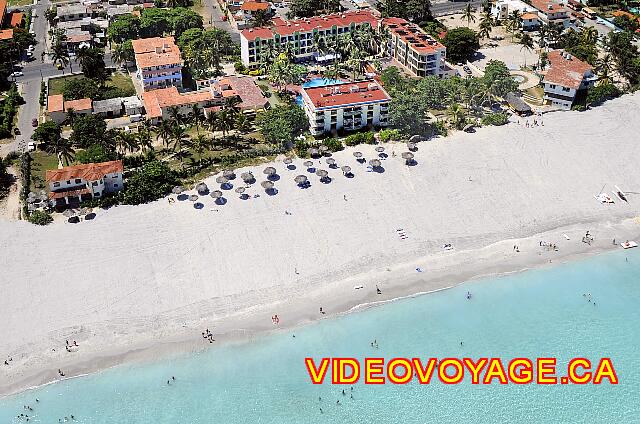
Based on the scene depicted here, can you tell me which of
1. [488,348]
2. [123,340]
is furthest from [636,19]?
[123,340]

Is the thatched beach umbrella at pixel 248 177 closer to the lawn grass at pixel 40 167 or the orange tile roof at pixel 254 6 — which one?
the lawn grass at pixel 40 167

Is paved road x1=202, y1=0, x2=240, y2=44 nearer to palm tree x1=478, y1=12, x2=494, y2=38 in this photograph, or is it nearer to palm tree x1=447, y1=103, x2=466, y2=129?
palm tree x1=478, y1=12, x2=494, y2=38

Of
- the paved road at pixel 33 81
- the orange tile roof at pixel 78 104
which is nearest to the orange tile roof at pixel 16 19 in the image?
the paved road at pixel 33 81

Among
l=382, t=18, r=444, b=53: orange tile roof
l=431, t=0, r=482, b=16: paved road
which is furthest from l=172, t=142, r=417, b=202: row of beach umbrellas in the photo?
l=431, t=0, r=482, b=16: paved road

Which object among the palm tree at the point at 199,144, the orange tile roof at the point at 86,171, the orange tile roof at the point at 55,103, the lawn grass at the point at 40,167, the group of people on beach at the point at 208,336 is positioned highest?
the orange tile roof at the point at 86,171

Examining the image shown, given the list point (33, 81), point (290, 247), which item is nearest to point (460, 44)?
point (290, 247)

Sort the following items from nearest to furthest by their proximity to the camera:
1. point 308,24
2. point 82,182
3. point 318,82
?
point 82,182
point 318,82
point 308,24

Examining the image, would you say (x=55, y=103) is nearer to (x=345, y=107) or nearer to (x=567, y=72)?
(x=345, y=107)
